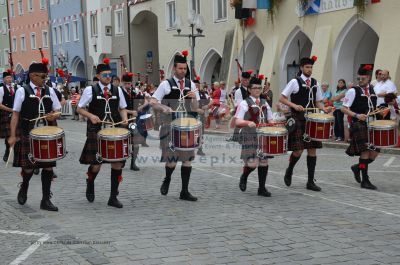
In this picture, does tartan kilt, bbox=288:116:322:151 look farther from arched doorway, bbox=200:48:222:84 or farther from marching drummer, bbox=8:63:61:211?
arched doorway, bbox=200:48:222:84

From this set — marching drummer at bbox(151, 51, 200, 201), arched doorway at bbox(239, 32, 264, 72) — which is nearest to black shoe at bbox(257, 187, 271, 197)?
marching drummer at bbox(151, 51, 200, 201)

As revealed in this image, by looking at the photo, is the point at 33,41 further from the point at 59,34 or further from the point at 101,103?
the point at 101,103

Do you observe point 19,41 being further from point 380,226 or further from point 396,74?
point 380,226

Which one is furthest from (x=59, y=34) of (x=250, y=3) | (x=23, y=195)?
(x=23, y=195)

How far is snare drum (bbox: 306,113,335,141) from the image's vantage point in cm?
769

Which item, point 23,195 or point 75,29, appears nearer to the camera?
point 23,195

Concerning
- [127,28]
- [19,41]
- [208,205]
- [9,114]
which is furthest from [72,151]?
[19,41]

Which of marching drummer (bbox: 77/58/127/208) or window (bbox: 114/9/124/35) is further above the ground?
window (bbox: 114/9/124/35)

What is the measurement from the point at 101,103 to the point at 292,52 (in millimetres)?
16439

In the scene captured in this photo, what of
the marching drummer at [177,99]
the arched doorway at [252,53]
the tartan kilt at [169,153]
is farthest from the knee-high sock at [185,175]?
the arched doorway at [252,53]

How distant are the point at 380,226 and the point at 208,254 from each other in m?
2.03

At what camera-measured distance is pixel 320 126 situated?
770cm

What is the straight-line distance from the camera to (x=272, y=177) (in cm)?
934

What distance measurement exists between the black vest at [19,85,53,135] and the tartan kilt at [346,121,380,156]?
4.39 meters
